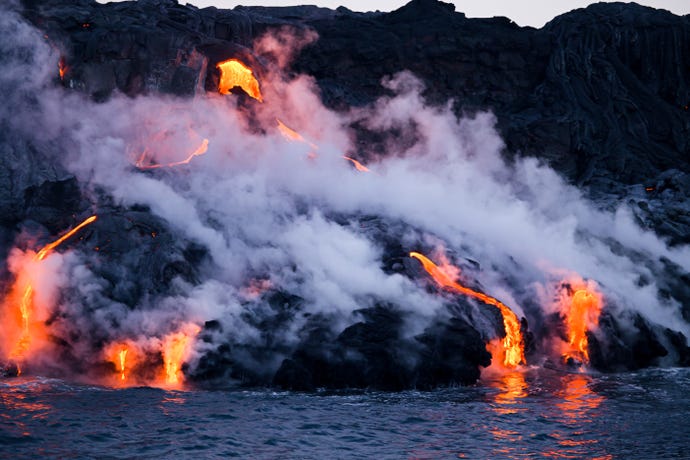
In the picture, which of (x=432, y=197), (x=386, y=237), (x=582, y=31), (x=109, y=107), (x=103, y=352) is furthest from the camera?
(x=582, y=31)

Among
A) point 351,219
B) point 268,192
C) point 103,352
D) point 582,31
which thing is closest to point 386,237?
point 351,219

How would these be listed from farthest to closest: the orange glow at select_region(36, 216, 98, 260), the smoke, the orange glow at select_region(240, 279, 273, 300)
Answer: the orange glow at select_region(36, 216, 98, 260) → the orange glow at select_region(240, 279, 273, 300) → the smoke

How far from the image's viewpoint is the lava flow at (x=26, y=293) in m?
23.0

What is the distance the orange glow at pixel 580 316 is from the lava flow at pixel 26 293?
14.6m

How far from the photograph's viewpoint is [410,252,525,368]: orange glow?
25.3 meters

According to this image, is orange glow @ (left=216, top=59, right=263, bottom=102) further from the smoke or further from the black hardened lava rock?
the black hardened lava rock

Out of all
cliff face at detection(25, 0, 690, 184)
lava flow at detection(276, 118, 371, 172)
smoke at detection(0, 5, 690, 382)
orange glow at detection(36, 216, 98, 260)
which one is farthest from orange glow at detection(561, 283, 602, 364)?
orange glow at detection(36, 216, 98, 260)

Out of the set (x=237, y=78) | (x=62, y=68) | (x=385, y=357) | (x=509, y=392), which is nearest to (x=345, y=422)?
(x=385, y=357)

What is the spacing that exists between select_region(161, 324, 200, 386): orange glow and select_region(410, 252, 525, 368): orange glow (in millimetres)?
7540

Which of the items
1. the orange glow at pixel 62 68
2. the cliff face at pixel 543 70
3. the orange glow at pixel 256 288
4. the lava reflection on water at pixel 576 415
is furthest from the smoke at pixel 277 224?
the lava reflection on water at pixel 576 415

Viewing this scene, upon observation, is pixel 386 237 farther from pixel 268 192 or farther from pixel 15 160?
pixel 15 160

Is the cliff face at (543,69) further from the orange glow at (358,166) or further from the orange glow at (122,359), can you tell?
the orange glow at (122,359)

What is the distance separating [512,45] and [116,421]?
29.0 meters

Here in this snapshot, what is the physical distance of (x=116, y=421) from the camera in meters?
17.5
